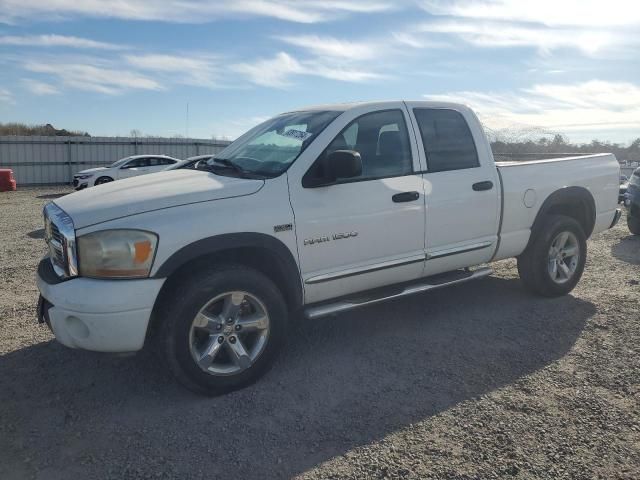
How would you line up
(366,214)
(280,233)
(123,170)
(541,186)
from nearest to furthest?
(280,233)
(366,214)
(541,186)
(123,170)

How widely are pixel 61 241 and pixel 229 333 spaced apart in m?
1.26

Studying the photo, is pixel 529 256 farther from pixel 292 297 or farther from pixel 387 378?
pixel 292 297

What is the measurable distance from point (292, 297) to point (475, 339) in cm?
174

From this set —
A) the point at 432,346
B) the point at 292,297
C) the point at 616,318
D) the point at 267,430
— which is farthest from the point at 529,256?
the point at 267,430

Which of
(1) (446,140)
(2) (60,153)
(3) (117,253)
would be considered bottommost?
(3) (117,253)

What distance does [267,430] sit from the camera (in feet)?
10.9

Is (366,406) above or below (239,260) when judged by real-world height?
below

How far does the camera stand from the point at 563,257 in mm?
5824

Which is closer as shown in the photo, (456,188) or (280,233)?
(280,233)

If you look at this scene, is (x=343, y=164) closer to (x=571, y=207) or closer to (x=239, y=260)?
(x=239, y=260)

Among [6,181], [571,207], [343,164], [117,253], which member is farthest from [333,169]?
[6,181]

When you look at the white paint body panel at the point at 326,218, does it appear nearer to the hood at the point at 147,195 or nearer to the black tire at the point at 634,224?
the hood at the point at 147,195

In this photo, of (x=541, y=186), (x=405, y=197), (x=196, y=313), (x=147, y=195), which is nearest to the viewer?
(x=196, y=313)

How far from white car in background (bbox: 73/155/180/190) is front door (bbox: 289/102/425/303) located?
56.1ft
